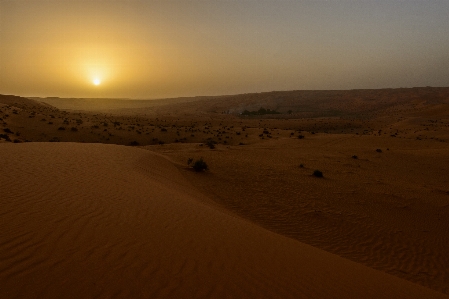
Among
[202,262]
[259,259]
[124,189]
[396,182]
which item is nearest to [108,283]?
[202,262]

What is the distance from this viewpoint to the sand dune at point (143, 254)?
3598 millimetres

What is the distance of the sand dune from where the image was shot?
3598 millimetres

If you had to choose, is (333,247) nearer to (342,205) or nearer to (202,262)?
(342,205)

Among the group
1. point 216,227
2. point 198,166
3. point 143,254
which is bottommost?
point 198,166

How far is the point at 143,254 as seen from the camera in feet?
14.4

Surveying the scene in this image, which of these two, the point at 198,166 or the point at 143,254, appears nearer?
the point at 143,254

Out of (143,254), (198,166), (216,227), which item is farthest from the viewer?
(198,166)

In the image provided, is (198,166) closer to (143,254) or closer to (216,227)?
(216,227)

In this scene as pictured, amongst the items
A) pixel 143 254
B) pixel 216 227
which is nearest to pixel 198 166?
pixel 216 227

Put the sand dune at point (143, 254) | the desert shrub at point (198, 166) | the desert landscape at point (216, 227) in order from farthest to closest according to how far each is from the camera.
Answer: the desert shrub at point (198, 166) → the desert landscape at point (216, 227) → the sand dune at point (143, 254)

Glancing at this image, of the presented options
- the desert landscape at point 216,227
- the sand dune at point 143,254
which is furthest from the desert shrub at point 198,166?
the sand dune at point 143,254

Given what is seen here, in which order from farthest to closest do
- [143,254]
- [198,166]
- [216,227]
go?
[198,166] → [216,227] → [143,254]

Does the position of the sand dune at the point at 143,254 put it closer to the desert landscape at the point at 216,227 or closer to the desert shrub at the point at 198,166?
the desert landscape at the point at 216,227

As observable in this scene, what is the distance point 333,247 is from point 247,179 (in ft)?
19.2
